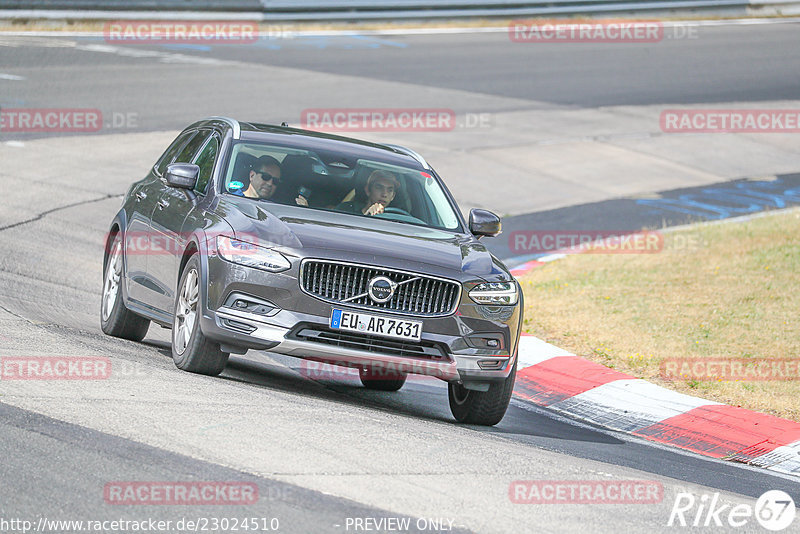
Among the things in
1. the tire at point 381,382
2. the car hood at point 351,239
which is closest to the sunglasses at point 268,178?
the car hood at point 351,239

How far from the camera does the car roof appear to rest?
930 centimetres

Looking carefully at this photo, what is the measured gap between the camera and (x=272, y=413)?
718 centimetres

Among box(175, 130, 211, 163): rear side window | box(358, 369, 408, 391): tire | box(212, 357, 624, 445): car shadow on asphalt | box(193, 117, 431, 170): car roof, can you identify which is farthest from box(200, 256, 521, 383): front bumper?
box(175, 130, 211, 163): rear side window

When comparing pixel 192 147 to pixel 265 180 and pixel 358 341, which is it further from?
pixel 358 341

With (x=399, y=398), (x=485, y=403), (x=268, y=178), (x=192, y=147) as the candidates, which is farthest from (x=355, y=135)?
(x=485, y=403)

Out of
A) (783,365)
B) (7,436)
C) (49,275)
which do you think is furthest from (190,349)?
(783,365)

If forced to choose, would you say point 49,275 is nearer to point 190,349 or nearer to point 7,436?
point 190,349

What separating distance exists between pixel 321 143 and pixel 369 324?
2109mm

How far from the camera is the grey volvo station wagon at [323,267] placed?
780cm

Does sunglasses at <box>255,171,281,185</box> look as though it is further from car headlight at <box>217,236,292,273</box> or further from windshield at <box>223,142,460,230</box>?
car headlight at <box>217,236,292,273</box>

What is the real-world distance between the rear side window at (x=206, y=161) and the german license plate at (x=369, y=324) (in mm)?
1753

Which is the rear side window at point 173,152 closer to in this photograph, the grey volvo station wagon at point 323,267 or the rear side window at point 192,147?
the rear side window at point 192,147

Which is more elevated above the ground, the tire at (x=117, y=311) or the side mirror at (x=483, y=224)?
the side mirror at (x=483, y=224)

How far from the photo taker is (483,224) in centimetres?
920
